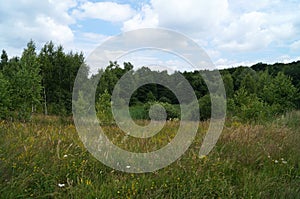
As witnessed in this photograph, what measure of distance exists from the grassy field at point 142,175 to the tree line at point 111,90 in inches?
81.9

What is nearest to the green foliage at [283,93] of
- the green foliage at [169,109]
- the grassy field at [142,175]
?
the green foliage at [169,109]

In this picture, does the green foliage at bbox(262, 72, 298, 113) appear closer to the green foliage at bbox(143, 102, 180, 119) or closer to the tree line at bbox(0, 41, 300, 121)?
the tree line at bbox(0, 41, 300, 121)

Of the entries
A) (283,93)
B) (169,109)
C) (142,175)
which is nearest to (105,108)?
(169,109)

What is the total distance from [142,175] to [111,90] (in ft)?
47.3

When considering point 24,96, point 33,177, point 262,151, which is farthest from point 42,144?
point 24,96

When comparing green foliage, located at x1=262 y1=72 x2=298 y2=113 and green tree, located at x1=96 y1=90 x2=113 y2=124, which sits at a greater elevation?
green foliage, located at x1=262 y1=72 x2=298 y2=113

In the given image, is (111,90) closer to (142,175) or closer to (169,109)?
(169,109)

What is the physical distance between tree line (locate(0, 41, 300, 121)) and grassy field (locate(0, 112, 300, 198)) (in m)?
2.08

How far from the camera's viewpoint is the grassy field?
2.94 metres

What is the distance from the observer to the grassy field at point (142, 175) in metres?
2.94

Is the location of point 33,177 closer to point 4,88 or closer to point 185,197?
point 185,197

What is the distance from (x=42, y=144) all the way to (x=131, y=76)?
3.43 m

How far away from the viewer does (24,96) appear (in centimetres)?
1570

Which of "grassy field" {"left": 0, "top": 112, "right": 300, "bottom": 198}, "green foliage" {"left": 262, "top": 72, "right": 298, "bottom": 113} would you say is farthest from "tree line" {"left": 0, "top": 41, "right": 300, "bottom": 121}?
"grassy field" {"left": 0, "top": 112, "right": 300, "bottom": 198}
